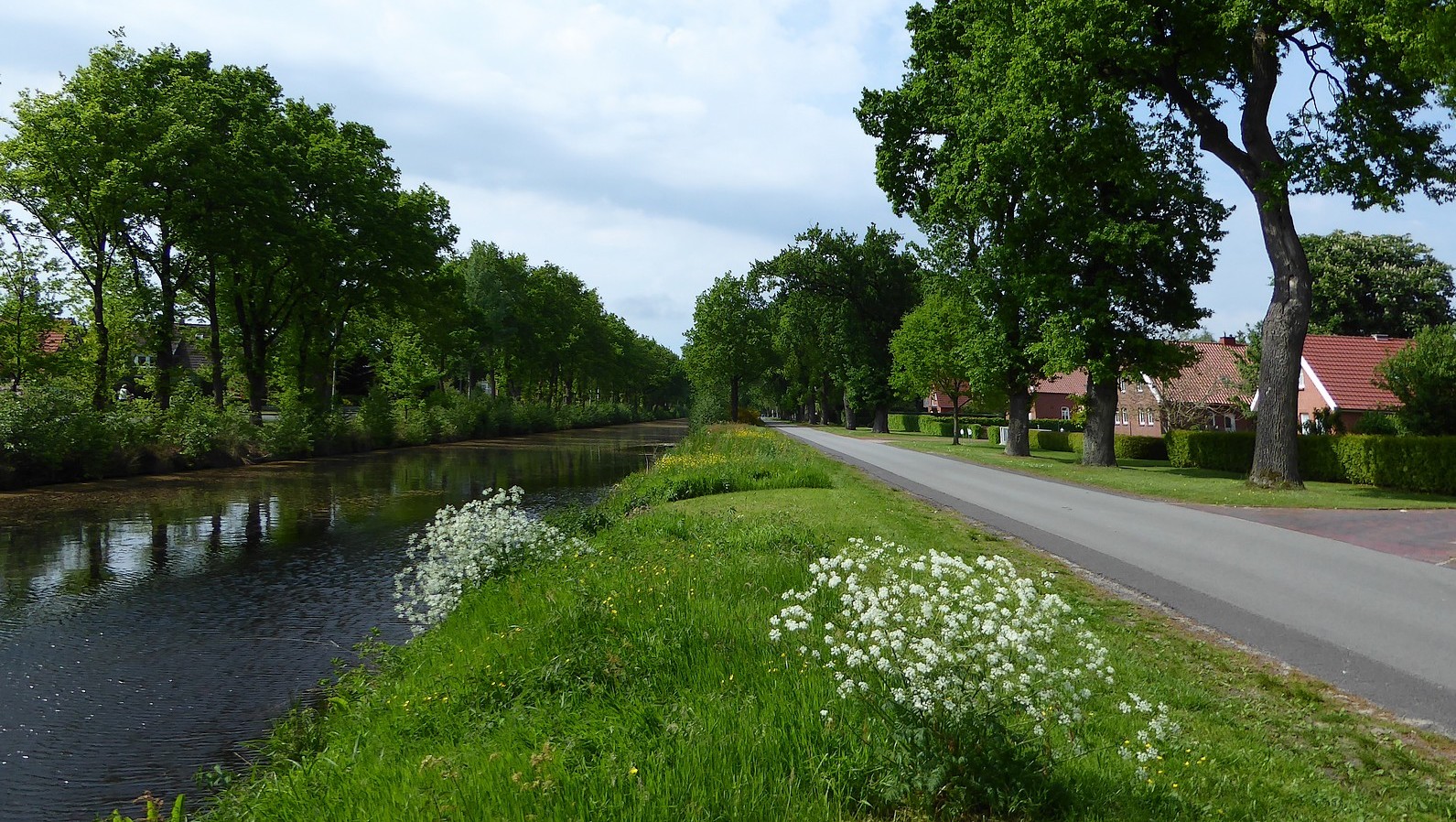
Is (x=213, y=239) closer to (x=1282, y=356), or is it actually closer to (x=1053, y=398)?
(x=1282, y=356)

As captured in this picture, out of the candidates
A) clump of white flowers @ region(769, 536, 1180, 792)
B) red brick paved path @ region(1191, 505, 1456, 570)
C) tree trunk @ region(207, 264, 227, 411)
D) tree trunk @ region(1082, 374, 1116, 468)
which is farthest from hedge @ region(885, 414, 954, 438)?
clump of white flowers @ region(769, 536, 1180, 792)

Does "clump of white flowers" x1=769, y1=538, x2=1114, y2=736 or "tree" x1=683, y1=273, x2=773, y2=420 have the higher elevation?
"tree" x1=683, y1=273, x2=773, y2=420

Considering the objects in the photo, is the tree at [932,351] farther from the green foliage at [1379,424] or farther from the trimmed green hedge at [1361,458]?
Result: the green foliage at [1379,424]

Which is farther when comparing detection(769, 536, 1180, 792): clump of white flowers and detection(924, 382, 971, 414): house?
detection(924, 382, 971, 414): house

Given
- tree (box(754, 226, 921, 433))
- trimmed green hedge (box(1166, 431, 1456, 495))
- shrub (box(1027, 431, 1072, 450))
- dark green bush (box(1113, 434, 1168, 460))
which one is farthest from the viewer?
tree (box(754, 226, 921, 433))

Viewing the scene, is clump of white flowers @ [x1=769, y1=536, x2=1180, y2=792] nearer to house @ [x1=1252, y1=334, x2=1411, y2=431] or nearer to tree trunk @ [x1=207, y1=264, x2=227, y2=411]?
tree trunk @ [x1=207, y1=264, x2=227, y2=411]

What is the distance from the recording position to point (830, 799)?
4.07m

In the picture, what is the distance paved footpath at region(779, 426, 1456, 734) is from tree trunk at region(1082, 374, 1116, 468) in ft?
38.2

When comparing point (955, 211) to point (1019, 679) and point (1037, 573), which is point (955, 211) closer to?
point (1037, 573)

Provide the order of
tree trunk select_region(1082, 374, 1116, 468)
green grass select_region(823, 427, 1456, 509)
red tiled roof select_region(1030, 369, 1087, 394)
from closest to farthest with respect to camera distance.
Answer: green grass select_region(823, 427, 1456, 509) < tree trunk select_region(1082, 374, 1116, 468) < red tiled roof select_region(1030, 369, 1087, 394)

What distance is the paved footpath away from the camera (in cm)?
658

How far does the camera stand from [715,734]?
15.0 ft

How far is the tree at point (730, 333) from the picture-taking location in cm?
7194

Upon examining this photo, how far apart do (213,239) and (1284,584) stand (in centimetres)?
3492
